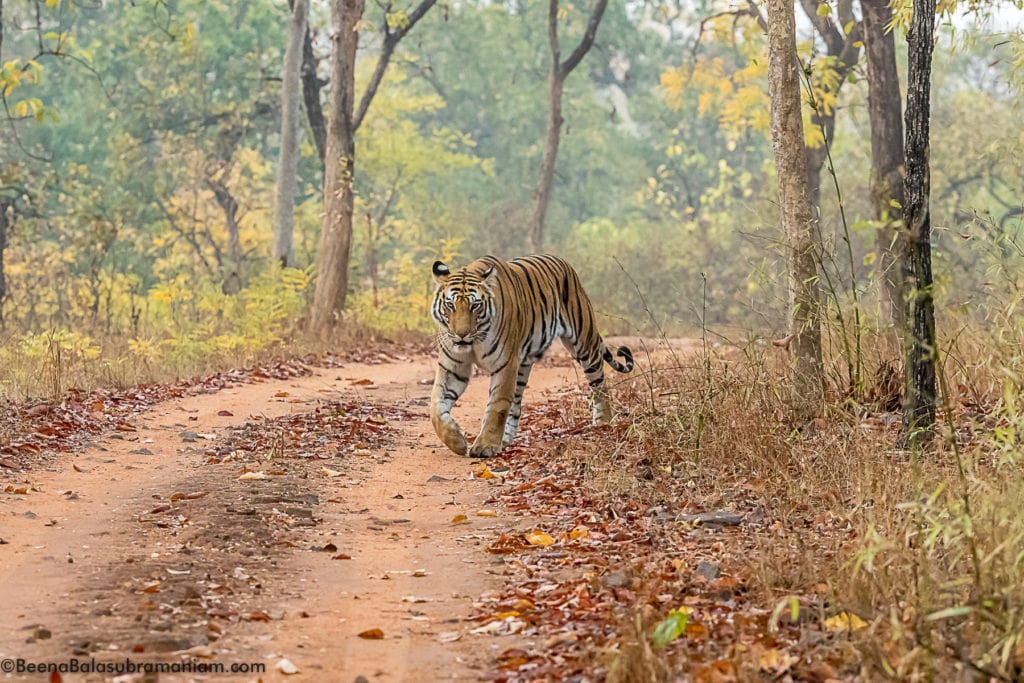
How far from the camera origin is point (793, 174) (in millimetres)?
8789

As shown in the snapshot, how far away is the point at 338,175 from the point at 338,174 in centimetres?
2

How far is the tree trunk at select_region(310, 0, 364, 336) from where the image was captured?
1808cm

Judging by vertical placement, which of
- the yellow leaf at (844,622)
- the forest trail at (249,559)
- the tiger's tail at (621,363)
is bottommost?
the forest trail at (249,559)

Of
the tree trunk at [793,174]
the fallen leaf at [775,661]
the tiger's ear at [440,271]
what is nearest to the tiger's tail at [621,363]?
the tree trunk at [793,174]

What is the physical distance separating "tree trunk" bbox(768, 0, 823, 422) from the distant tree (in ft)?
33.8

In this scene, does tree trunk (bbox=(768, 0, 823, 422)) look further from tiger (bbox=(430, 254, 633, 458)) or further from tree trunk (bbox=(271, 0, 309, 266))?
tree trunk (bbox=(271, 0, 309, 266))

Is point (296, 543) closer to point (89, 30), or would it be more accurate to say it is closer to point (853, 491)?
point (853, 491)

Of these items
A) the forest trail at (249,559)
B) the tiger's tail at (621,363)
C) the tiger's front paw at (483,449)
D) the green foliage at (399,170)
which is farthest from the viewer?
the green foliage at (399,170)

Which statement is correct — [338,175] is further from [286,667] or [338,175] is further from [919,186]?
[286,667]

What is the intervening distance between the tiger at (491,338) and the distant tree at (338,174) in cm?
895

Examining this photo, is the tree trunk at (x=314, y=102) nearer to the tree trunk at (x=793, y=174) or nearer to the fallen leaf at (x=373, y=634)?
the tree trunk at (x=793, y=174)

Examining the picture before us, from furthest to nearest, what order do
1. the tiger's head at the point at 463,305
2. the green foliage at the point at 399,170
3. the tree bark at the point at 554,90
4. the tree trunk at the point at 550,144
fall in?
the tree trunk at the point at 550,144, the tree bark at the point at 554,90, the green foliage at the point at 399,170, the tiger's head at the point at 463,305

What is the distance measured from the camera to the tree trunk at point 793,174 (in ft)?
27.9

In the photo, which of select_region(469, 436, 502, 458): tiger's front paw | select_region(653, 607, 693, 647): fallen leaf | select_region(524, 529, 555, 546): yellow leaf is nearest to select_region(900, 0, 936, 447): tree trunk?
select_region(524, 529, 555, 546): yellow leaf
